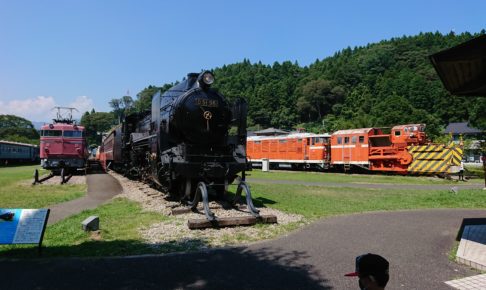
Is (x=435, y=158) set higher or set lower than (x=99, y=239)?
higher

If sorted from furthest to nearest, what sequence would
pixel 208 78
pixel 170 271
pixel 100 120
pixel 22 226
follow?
pixel 100 120 < pixel 208 78 < pixel 22 226 < pixel 170 271

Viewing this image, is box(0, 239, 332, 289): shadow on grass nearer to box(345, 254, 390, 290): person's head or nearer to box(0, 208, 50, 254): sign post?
box(0, 208, 50, 254): sign post

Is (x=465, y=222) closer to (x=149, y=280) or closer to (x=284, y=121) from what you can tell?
(x=149, y=280)

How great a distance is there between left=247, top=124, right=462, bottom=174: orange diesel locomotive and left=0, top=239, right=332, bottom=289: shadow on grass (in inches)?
894

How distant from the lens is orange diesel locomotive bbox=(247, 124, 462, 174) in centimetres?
2611

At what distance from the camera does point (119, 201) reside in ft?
45.6

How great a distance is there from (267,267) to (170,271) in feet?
5.20

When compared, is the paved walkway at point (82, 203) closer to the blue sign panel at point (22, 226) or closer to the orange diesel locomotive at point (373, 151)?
the blue sign panel at point (22, 226)

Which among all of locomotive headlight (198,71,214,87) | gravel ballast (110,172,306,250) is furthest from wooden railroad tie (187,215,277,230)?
locomotive headlight (198,71,214,87)

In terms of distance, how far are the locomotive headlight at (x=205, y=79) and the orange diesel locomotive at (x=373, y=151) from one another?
19.8 metres

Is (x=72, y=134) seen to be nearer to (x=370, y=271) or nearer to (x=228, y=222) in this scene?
(x=228, y=222)

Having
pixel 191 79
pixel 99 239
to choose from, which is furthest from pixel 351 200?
pixel 99 239

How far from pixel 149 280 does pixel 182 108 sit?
22.7 ft

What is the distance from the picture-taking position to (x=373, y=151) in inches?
1165
